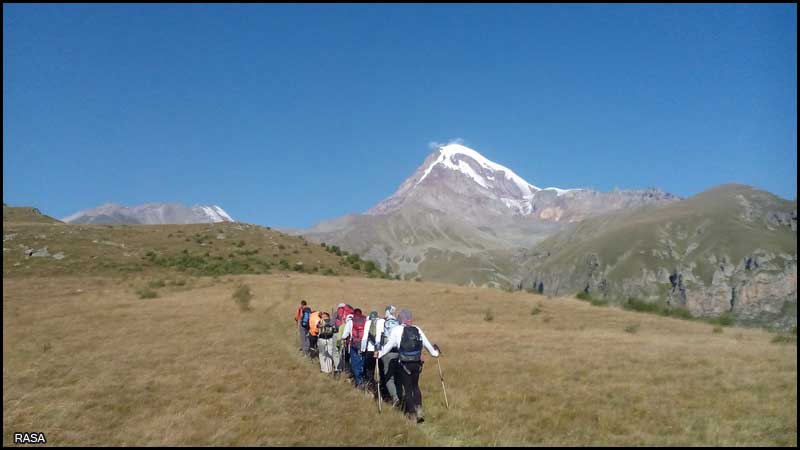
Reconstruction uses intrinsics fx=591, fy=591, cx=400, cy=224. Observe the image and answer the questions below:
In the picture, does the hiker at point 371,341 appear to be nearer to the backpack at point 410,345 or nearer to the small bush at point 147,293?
the backpack at point 410,345

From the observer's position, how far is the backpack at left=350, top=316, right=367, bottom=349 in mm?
17047

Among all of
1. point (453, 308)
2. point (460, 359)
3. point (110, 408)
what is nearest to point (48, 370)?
point (110, 408)

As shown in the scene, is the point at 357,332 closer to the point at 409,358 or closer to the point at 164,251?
the point at 409,358

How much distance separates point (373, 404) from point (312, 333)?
7312 millimetres

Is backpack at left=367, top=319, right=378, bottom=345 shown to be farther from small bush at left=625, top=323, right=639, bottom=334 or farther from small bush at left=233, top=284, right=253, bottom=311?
small bush at left=233, top=284, right=253, bottom=311

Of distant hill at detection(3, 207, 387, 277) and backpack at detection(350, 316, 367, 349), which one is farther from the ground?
distant hill at detection(3, 207, 387, 277)

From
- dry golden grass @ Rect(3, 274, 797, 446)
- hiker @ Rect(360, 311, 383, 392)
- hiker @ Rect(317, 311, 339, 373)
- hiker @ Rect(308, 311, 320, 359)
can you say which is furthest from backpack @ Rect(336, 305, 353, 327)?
hiker @ Rect(360, 311, 383, 392)

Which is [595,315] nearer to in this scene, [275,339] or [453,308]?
[453,308]

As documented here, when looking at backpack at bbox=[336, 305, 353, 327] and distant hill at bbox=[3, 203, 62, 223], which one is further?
distant hill at bbox=[3, 203, 62, 223]

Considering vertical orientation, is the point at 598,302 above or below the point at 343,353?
above

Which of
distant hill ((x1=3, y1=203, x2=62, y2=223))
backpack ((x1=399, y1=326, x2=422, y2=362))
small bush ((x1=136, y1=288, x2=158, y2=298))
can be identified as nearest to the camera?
backpack ((x1=399, y1=326, x2=422, y2=362))

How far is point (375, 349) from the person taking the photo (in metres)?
15.2

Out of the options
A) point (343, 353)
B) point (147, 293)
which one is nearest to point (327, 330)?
point (343, 353)

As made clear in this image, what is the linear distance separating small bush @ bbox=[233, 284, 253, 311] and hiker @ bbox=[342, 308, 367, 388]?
19930 mm
